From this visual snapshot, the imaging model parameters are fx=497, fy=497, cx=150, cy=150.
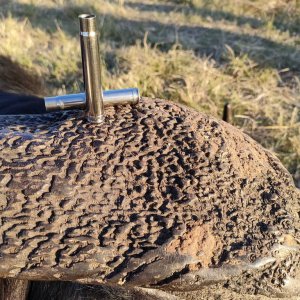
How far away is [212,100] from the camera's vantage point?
3.30 m

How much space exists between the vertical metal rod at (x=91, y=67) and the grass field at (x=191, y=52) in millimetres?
1615

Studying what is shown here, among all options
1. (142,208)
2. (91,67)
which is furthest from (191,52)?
(142,208)

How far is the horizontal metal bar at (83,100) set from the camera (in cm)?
115

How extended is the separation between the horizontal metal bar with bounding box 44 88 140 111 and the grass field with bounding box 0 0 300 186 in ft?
5.23

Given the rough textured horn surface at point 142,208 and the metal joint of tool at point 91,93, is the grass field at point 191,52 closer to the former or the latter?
the metal joint of tool at point 91,93

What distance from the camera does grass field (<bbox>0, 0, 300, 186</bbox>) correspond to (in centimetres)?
324

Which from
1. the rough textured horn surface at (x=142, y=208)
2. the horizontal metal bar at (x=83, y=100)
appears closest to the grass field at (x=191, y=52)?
the horizontal metal bar at (x=83, y=100)

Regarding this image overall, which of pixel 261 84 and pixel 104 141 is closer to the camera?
pixel 104 141

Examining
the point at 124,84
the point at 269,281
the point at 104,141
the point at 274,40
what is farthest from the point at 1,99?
the point at 274,40

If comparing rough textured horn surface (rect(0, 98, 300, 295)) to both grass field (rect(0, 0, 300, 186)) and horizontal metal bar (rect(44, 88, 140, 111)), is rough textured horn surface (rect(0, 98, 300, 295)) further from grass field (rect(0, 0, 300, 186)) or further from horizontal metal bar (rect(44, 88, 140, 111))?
grass field (rect(0, 0, 300, 186))

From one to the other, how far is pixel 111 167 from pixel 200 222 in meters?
0.21

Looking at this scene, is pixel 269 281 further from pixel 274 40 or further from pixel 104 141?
pixel 274 40

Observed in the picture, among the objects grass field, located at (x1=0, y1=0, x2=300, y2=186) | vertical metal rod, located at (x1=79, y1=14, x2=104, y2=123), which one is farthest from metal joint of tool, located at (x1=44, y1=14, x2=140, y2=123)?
grass field, located at (x1=0, y1=0, x2=300, y2=186)

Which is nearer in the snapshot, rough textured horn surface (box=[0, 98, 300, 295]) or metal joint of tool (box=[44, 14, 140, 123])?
rough textured horn surface (box=[0, 98, 300, 295])
